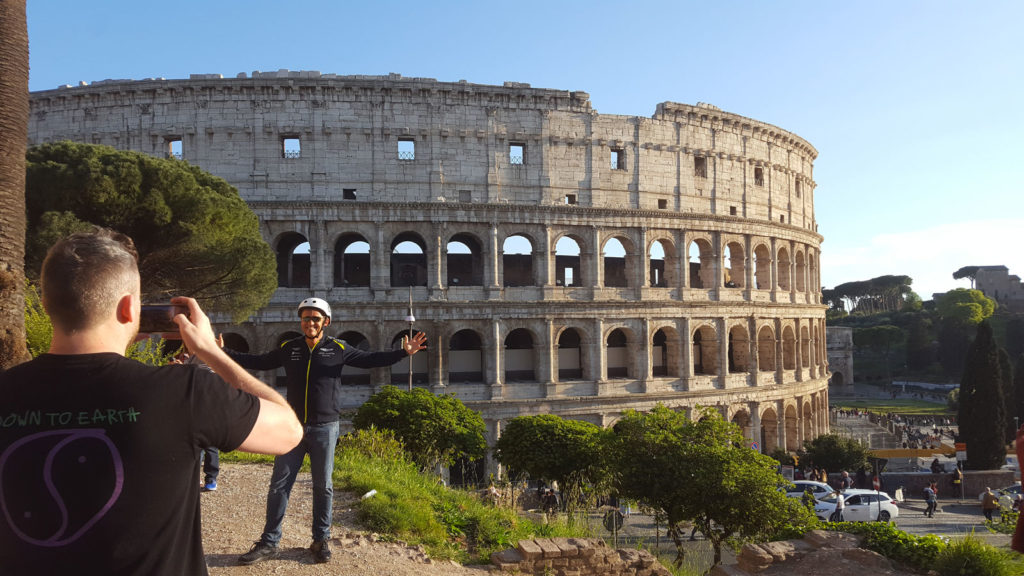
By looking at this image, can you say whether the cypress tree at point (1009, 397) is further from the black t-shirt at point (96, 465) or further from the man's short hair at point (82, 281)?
the man's short hair at point (82, 281)

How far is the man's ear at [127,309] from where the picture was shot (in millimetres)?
2105

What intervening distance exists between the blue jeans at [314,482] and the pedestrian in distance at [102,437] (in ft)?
10.3

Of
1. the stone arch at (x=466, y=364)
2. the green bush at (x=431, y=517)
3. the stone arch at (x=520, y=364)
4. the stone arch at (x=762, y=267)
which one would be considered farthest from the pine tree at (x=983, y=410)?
the green bush at (x=431, y=517)

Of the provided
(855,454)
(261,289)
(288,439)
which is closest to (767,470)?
(288,439)

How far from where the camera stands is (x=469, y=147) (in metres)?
22.9

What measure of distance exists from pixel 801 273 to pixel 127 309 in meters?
32.7

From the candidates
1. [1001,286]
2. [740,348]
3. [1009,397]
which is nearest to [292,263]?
[740,348]

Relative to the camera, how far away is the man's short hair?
6.59 ft

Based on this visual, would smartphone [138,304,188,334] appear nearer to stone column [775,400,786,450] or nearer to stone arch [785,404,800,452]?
stone column [775,400,786,450]

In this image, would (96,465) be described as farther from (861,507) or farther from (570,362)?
(570,362)

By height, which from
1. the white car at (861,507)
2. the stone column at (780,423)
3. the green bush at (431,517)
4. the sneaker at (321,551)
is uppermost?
the sneaker at (321,551)

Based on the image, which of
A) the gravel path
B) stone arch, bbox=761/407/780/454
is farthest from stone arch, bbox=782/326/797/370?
the gravel path

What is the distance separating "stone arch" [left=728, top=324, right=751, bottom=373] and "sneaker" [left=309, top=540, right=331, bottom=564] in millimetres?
24037

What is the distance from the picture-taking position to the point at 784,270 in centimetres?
2908
